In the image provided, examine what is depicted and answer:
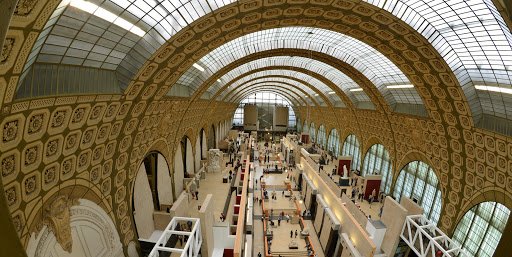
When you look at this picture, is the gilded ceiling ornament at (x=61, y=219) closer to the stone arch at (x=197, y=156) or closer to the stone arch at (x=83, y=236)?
the stone arch at (x=83, y=236)

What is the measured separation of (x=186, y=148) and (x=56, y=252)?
21435 mm

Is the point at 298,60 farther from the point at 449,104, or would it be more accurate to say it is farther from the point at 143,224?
the point at 143,224

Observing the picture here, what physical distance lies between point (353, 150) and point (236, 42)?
2856 cm

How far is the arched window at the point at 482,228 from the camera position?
59.8 feet

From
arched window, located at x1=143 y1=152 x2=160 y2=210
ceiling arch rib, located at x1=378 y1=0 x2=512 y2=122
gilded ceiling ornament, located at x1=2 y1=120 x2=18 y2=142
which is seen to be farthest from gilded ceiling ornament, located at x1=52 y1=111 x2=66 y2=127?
ceiling arch rib, located at x1=378 y1=0 x2=512 y2=122

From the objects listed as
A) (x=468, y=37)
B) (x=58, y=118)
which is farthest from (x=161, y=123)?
(x=468, y=37)

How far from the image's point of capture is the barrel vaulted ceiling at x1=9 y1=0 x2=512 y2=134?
9.11 m

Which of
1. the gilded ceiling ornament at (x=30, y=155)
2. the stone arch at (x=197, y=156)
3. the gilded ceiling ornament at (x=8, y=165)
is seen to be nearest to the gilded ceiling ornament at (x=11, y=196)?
the gilded ceiling ornament at (x=8, y=165)

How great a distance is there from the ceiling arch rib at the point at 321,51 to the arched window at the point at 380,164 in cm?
862

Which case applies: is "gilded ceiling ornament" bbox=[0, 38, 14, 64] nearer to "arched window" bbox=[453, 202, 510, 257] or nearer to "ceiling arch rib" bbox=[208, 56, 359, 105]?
"arched window" bbox=[453, 202, 510, 257]

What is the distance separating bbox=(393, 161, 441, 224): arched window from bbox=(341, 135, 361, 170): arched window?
11.5 meters

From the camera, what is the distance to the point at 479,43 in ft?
49.8

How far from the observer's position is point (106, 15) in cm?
976

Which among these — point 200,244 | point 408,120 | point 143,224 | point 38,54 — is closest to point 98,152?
point 38,54
